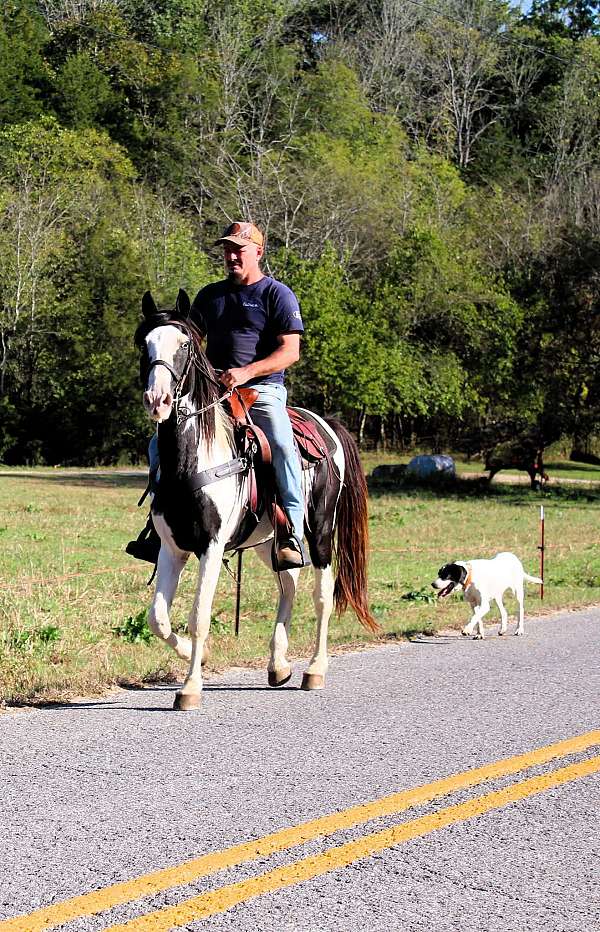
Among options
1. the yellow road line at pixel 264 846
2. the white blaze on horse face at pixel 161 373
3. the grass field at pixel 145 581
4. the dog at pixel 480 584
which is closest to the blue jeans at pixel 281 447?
the white blaze on horse face at pixel 161 373

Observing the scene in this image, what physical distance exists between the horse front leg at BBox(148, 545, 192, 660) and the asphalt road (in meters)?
0.42

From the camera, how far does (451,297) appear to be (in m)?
50.4

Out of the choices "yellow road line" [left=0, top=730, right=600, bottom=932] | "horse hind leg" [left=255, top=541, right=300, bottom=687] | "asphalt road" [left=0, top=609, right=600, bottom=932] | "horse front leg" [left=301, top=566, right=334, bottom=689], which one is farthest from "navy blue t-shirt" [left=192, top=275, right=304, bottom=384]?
"yellow road line" [left=0, top=730, right=600, bottom=932]

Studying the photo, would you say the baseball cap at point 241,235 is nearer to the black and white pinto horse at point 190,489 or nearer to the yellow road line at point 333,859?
the black and white pinto horse at point 190,489

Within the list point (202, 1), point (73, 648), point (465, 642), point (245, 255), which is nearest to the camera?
point (245, 255)

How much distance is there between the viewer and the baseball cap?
26.9ft

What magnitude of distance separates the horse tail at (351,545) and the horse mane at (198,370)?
6.62 ft

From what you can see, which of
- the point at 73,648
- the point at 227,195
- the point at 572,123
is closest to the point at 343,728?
the point at 73,648

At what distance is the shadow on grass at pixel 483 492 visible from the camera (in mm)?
34875

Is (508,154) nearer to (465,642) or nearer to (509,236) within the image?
(509,236)

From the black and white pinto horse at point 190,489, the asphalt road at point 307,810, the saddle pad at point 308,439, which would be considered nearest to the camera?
the asphalt road at point 307,810

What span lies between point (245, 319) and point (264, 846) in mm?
4267

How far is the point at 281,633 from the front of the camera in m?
8.21

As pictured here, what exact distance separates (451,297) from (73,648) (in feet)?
140
